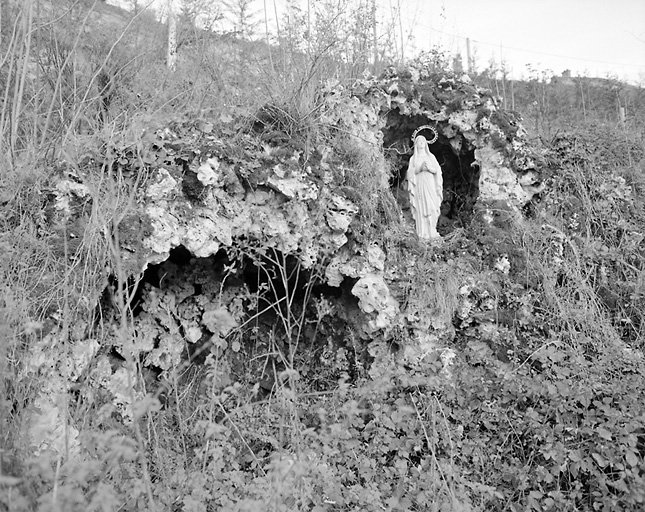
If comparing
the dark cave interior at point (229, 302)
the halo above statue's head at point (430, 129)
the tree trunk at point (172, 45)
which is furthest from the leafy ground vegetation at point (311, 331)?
the tree trunk at point (172, 45)

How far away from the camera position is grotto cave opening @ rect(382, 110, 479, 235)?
538 centimetres

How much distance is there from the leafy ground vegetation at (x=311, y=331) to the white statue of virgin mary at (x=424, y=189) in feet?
0.86

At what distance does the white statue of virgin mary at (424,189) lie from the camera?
16.3 feet

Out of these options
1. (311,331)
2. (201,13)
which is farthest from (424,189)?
(201,13)

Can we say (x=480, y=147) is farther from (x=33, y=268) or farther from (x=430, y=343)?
(x=33, y=268)

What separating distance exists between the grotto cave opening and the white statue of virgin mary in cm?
28

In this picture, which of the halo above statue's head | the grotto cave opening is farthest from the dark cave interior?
the halo above statue's head

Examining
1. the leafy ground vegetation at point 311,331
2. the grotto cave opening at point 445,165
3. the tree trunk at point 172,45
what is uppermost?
the tree trunk at point 172,45

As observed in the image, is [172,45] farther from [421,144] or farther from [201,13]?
[421,144]

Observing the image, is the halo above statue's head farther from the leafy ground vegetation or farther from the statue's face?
the leafy ground vegetation

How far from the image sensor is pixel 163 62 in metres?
6.75

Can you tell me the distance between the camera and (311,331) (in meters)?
4.49

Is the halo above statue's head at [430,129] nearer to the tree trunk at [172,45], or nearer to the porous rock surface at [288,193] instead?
the porous rock surface at [288,193]

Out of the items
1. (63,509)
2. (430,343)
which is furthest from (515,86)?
(63,509)
